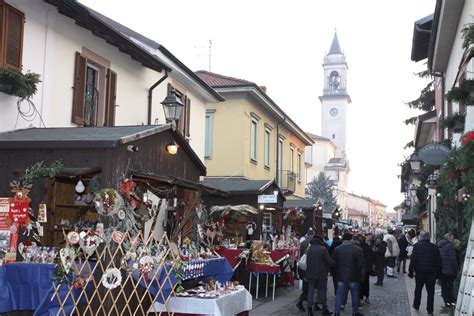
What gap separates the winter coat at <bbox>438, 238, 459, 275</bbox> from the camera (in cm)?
1174

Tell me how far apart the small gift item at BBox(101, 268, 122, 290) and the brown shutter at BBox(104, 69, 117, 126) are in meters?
5.72

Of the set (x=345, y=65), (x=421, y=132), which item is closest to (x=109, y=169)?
(x=421, y=132)

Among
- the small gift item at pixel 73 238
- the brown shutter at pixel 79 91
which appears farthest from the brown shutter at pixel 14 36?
the small gift item at pixel 73 238

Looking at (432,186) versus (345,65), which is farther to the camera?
(345,65)

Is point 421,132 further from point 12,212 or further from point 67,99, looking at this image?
point 12,212

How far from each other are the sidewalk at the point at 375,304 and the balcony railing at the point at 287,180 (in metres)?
11.6

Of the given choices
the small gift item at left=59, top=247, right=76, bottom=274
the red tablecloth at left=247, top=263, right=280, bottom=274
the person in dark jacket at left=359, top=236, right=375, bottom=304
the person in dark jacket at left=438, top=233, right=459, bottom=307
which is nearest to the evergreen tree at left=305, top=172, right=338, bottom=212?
the person in dark jacket at left=359, top=236, right=375, bottom=304

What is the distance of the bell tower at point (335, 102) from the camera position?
113 meters

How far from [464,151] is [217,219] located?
344 inches

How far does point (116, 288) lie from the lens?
8609mm

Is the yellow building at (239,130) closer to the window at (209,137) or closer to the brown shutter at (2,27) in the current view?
the window at (209,137)

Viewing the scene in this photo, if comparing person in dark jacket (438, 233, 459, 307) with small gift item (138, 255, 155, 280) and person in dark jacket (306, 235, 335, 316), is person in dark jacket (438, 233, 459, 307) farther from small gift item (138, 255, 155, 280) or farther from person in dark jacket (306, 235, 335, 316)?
small gift item (138, 255, 155, 280)

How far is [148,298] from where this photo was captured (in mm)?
8992

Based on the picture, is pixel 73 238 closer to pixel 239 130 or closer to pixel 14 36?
pixel 14 36
